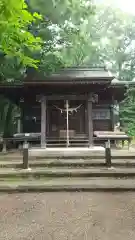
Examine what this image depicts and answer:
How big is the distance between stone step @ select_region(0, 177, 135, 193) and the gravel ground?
→ 237 mm

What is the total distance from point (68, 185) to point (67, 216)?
65.3 inches

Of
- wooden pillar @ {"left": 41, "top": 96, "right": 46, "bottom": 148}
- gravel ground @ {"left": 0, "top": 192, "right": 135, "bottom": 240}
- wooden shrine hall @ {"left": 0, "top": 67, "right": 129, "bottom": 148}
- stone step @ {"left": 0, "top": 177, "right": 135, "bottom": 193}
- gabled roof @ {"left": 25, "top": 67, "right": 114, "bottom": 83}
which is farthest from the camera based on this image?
wooden shrine hall @ {"left": 0, "top": 67, "right": 129, "bottom": 148}

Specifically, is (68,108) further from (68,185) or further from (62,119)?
(68,185)

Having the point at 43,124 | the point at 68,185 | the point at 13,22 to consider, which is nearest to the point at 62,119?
the point at 43,124

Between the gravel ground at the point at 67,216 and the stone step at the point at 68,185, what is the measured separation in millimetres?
237

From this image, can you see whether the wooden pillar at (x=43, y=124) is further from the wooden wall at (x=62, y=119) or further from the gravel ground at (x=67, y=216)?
the gravel ground at (x=67, y=216)

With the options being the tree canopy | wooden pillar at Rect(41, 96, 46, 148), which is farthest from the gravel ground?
wooden pillar at Rect(41, 96, 46, 148)

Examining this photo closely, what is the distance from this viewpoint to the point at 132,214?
14.2 feet

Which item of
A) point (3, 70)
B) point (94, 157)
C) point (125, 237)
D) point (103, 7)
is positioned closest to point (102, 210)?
point (125, 237)

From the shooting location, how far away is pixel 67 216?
14.0 feet

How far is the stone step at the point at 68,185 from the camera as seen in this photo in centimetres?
575

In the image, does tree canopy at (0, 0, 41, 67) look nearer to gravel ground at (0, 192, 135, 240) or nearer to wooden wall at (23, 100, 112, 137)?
gravel ground at (0, 192, 135, 240)

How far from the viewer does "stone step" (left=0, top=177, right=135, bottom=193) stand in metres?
5.75

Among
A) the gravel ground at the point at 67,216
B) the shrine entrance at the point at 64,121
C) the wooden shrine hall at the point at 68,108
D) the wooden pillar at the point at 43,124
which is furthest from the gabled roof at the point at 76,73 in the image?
the gravel ground at the point at 67,216
